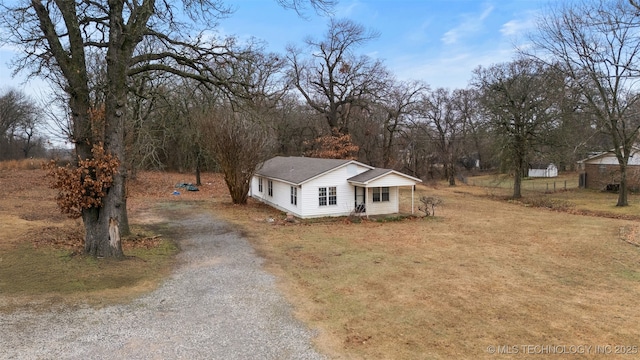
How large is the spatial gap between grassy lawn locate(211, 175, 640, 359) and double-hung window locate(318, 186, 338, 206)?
208 cm

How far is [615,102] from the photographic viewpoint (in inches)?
889

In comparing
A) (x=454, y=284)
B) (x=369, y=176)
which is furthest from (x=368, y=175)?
(x=454, y=284)

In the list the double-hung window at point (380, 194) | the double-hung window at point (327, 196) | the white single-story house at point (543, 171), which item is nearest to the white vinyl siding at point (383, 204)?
the double-hung window at point (380, 194)

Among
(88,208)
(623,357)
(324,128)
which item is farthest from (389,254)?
(324,128)

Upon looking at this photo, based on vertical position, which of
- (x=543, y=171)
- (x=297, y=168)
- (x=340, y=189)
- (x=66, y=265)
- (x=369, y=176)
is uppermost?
(x=297, y=168)

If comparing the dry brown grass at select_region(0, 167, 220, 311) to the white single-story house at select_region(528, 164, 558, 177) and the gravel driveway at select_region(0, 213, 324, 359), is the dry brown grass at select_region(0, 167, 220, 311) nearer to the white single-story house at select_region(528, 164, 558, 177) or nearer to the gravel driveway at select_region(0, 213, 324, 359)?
the gravel driveway at select_region(0, 213, 324, 359)

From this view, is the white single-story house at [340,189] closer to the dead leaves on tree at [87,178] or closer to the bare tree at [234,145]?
the bare tree at [234,145]

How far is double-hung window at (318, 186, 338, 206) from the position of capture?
740 inches

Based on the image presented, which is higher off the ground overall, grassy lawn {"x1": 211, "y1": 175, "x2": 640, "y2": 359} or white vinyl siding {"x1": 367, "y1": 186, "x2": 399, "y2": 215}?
white vinyl siding {"x1": 367, "y1": 186, "x2": 399, "y2": 215}

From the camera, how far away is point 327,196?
62.2 ft

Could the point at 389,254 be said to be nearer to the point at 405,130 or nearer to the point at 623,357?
the point at 623,357

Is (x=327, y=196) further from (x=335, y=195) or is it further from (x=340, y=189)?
(x=340, y=189)

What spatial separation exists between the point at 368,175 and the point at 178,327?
13655mm

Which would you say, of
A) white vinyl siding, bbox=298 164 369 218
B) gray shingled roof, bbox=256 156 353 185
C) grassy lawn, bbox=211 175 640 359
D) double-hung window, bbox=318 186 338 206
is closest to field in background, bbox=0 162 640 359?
grassy lawn, bbox=211 175 640 359
